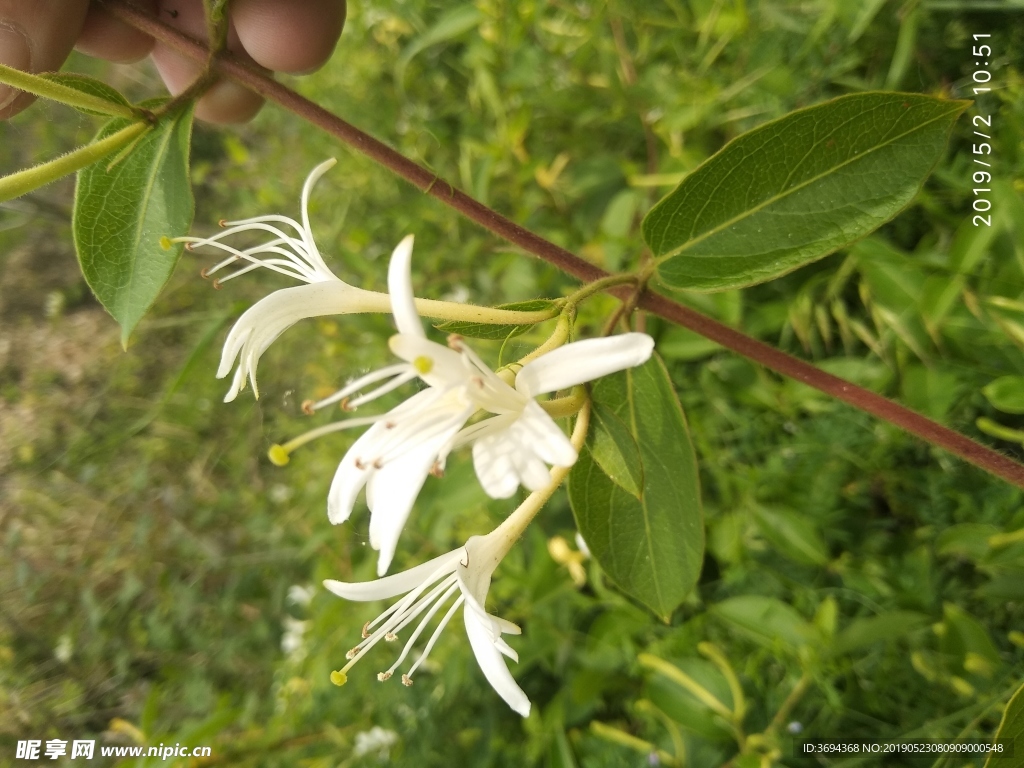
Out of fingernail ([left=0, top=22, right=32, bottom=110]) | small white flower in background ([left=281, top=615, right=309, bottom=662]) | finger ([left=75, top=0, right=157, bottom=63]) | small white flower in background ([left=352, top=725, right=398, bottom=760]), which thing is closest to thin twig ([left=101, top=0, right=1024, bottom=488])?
fingernail ([left=0, top=22, right=32, bottom=110])

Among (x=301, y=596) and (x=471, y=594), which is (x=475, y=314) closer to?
(x=471, y=594)

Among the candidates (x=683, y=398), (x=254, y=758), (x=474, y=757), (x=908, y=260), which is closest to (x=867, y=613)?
(x=683, y=398)

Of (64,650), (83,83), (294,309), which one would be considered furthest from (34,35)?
(64,650)

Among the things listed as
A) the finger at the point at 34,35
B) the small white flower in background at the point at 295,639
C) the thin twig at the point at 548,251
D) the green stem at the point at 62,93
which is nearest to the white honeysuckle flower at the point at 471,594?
the thin twig at the point at 548,251

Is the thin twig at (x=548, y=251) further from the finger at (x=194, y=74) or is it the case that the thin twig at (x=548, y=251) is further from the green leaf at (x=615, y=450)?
the finger at (x=194, y=74)

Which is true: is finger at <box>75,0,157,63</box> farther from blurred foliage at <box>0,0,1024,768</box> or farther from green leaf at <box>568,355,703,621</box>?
green leaf at <box>568,355,703,621</box>

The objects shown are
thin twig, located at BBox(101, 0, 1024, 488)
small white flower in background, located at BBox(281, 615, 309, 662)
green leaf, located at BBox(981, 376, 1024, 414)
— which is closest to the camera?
thin twig, located at BBox(101, 0, 1024, 488)

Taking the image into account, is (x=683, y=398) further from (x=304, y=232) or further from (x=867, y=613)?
(x=304, y=232)
